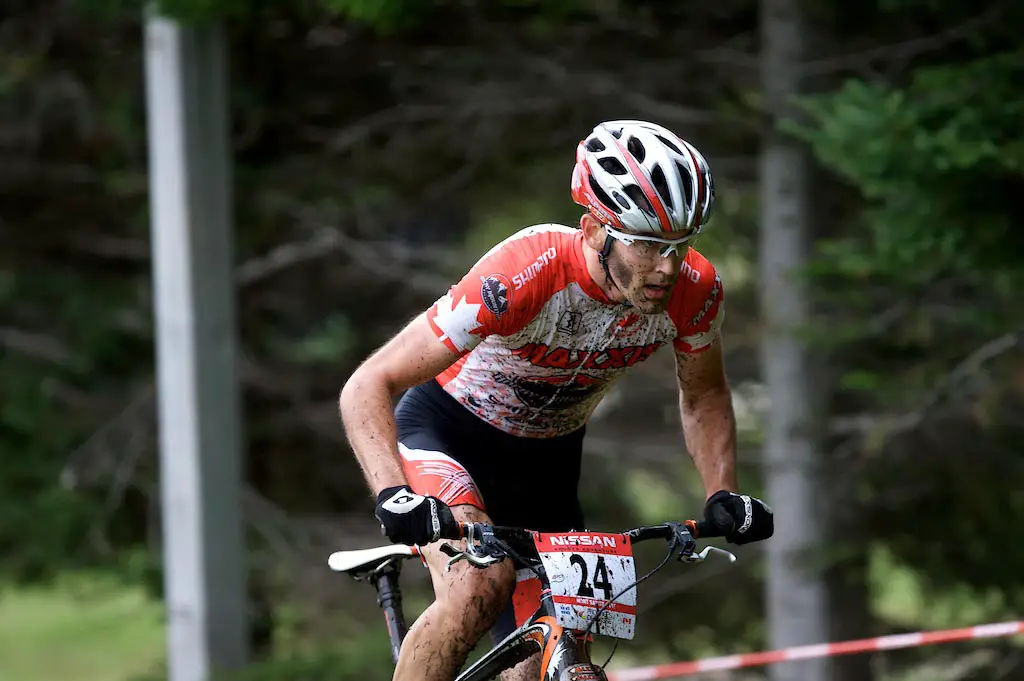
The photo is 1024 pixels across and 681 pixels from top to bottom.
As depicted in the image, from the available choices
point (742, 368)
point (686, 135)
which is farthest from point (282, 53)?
point (742, 368)

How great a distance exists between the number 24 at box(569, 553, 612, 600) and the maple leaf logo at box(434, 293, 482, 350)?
61 cm

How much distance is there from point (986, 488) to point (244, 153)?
222 inches

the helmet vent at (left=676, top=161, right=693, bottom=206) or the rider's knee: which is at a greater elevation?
the helmet vent at (left=676, top=161, right=693, bottom=206)

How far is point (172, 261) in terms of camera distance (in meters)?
8.78

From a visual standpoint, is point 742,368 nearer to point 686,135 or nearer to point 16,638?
point 686,135

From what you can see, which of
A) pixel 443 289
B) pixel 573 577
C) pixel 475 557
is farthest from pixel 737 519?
pixel 443 289

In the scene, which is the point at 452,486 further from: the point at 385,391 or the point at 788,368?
the point at 788,368

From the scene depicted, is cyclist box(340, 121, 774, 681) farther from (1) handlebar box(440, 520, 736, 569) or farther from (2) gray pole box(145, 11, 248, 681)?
(2) gray pole box(145, 11, 248, 681)

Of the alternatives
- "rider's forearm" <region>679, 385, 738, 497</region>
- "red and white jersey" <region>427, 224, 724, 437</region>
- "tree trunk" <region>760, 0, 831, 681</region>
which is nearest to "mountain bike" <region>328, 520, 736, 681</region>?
"rider's forearm" <region>679, 385, 738, 497</region>

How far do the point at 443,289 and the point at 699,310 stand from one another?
244 inches

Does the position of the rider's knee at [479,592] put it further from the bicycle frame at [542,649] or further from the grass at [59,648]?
the grass at [59,648]

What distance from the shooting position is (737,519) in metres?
3.61

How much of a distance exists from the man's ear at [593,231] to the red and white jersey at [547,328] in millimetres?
103

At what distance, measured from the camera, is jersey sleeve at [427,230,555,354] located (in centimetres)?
349
